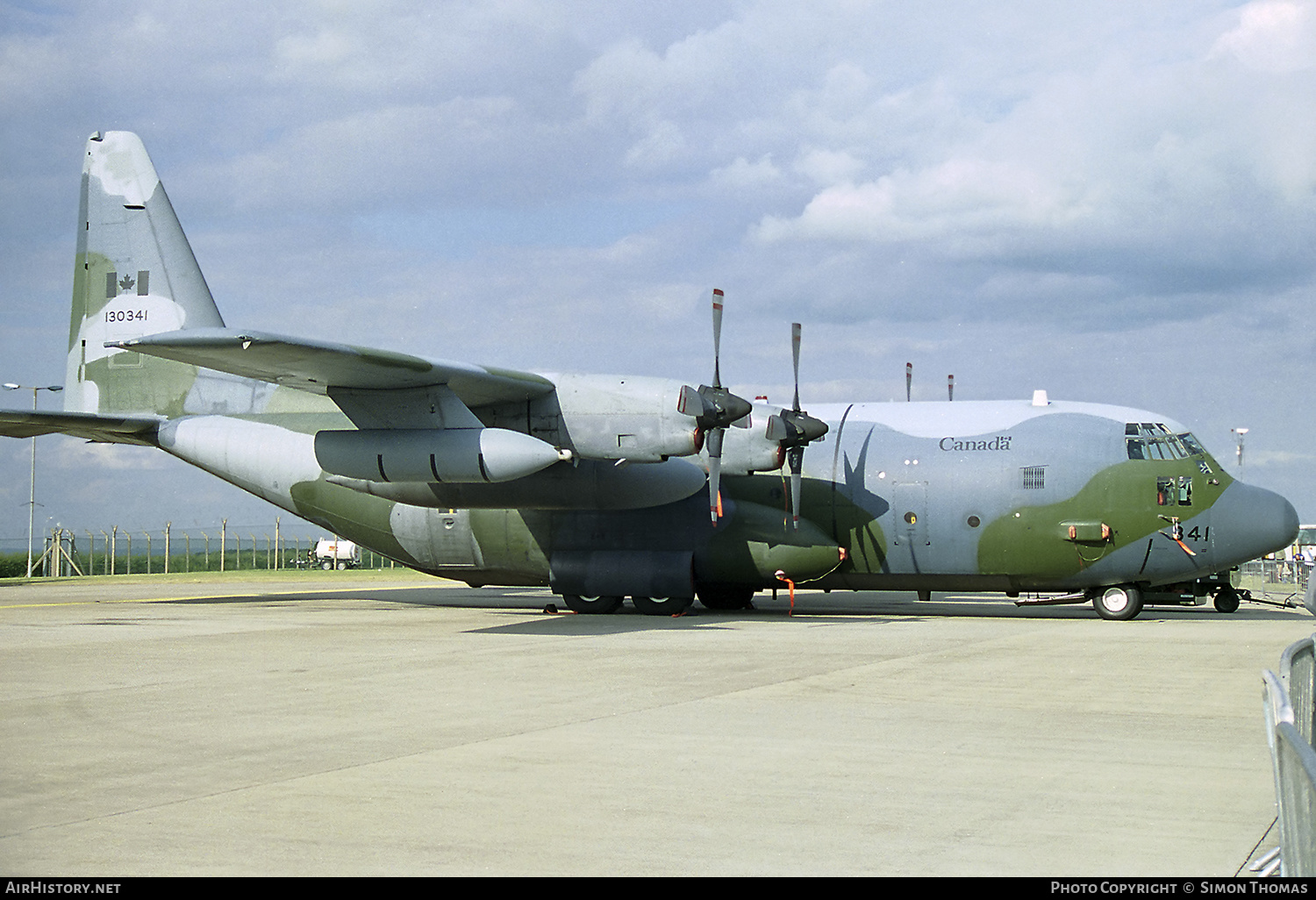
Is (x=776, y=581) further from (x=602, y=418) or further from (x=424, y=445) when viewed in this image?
(x=424, y=445)

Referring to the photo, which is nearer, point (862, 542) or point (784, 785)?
point (784, 785)

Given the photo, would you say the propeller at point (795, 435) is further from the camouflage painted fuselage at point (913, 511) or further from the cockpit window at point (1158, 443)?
the cockpit window at point (1158, 443)

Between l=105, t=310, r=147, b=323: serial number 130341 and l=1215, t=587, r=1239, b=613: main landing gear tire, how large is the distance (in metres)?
23.8

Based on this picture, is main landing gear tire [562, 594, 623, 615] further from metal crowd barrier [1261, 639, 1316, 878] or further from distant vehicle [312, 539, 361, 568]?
distant vehicle [312, 539, 361, 568]

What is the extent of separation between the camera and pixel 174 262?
25.8 metres

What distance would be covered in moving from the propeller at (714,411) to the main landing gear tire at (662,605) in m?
2.44

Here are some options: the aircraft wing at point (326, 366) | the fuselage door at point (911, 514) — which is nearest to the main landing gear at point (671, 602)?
the fuselage door at point (911, 514)

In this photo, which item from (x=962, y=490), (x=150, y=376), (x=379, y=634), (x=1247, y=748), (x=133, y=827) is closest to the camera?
(x=133, y=827)

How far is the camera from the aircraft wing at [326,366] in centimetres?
1652

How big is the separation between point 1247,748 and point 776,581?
14.6m

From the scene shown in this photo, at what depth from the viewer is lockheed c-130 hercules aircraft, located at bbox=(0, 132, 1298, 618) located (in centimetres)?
1958

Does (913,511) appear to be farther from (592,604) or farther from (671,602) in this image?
(592,604)

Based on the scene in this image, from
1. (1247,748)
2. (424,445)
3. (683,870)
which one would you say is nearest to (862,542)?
(424,445)

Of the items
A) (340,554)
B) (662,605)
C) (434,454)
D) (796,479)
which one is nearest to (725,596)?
(662,605)
